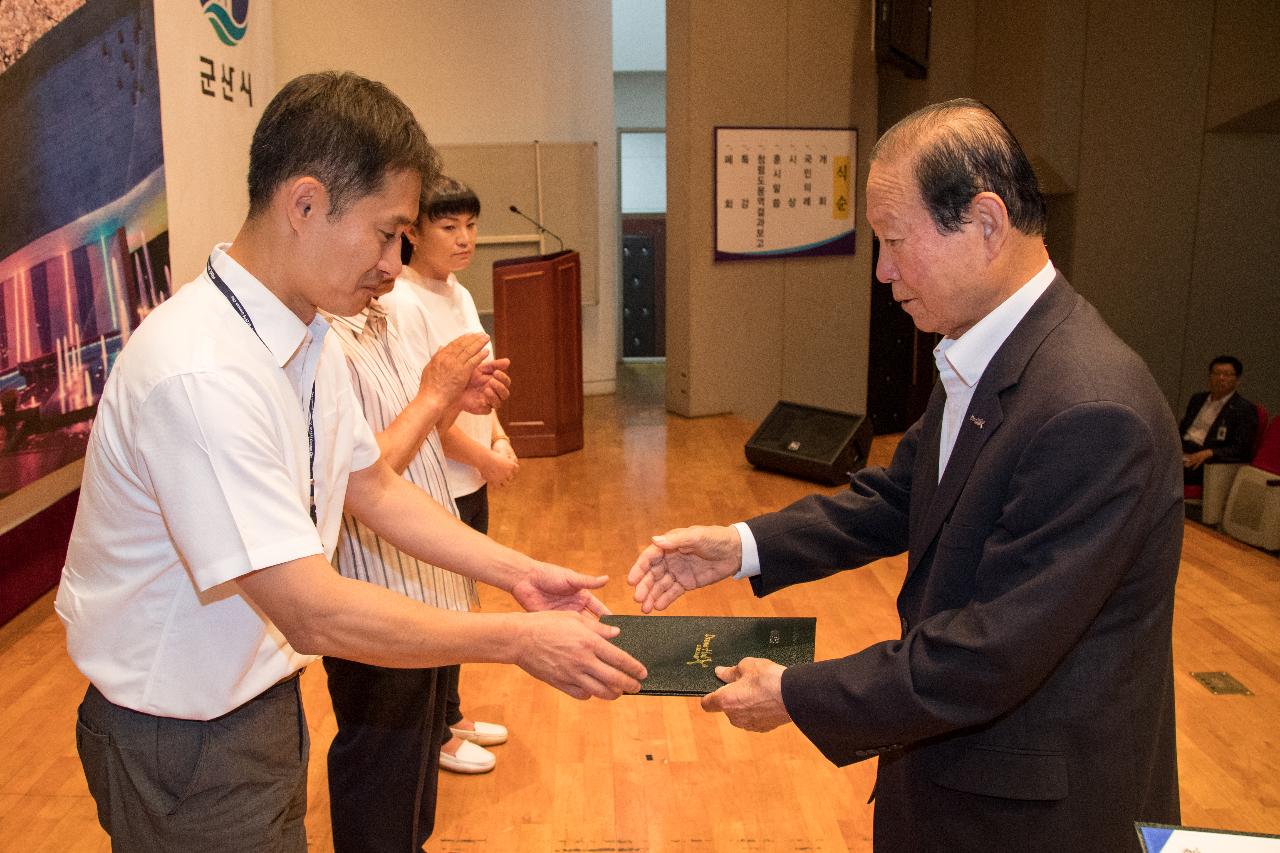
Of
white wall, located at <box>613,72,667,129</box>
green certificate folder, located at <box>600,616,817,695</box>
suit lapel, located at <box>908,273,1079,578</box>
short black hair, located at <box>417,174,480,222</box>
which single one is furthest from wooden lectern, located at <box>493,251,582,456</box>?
suit lapel, located at <box>908,273,1079,578</box>

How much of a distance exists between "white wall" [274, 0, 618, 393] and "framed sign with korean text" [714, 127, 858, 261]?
129 cm

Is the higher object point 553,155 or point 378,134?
point 553,155

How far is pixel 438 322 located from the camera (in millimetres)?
2859

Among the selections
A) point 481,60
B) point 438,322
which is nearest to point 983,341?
point 438,322

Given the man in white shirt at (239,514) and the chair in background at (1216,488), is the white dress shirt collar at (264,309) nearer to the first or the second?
the man in white shirt at (239,514)

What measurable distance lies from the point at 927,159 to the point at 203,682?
3.74 ft

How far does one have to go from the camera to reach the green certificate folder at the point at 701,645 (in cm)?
178

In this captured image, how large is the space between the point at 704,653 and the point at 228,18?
5.38 metres

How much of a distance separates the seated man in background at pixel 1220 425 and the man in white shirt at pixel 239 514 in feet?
18.0

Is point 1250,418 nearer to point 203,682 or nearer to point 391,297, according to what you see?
point 391,297

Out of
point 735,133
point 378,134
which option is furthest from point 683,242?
point 378,134

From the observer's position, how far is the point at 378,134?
136 centimetres

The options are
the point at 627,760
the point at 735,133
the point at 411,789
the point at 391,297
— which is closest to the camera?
the point at 411,789

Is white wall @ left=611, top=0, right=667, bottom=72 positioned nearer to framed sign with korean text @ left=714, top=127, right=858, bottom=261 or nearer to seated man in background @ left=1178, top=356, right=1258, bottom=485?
framed sign with korean text @ left=714, top=127, right=858, bottom=261
